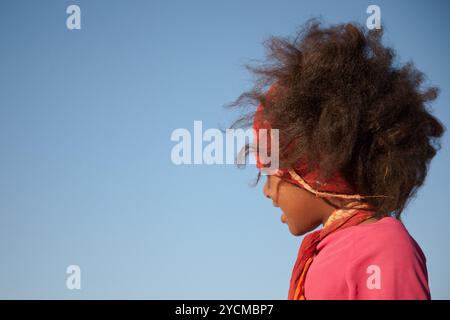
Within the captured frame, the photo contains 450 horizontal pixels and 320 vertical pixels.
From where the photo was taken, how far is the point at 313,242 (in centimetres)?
350

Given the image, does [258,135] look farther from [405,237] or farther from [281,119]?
[405,237]

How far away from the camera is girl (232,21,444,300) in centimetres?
340

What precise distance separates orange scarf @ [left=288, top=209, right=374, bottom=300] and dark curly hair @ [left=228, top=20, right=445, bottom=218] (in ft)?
0.51

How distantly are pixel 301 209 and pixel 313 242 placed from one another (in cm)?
21

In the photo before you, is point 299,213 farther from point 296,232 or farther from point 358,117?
point 358,117

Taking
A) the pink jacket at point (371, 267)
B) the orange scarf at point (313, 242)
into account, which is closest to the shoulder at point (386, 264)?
the pink jacket at point (371, 267)

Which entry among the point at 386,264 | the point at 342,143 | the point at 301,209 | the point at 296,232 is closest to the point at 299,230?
the point at 296,232

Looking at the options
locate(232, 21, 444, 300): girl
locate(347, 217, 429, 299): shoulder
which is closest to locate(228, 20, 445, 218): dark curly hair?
locate(232, 21, 444, 300): girl

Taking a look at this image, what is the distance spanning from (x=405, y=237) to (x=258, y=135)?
1159 mm

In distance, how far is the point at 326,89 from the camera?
355 centimetres

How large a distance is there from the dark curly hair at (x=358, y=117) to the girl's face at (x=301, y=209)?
0.17 m
